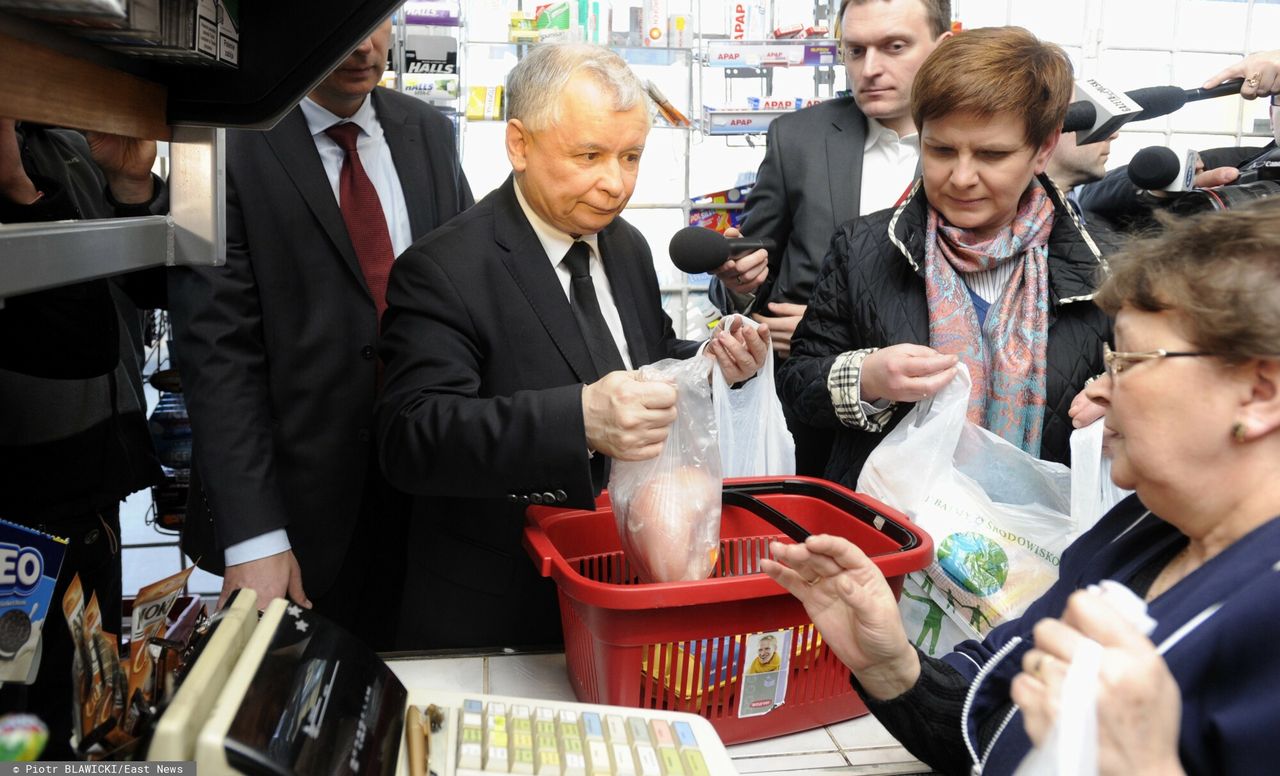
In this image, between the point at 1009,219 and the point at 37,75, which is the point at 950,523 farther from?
the point at 37,75

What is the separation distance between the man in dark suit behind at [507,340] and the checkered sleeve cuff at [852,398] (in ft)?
0.54

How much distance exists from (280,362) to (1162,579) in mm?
1537

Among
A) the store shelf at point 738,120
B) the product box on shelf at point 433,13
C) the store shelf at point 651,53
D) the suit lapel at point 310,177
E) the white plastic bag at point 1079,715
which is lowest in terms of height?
the white plastic bag at point 1079,715

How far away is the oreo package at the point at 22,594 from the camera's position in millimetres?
864

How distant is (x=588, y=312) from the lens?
1.72 m

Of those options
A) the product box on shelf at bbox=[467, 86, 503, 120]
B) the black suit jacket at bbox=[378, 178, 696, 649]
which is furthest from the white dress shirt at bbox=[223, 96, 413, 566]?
the product box on shelf at bbox=[467, 86, 503, 120]

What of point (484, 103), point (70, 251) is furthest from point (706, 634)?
point (484, 103)

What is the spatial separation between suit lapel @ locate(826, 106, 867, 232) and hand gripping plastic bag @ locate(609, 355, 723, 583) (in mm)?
1305

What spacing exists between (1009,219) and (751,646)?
3.41 feet

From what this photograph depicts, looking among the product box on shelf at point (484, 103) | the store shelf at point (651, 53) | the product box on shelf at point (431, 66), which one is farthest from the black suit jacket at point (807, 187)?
the product box on shelf at point (484, 103)

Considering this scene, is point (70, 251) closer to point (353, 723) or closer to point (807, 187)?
point (353, 723)

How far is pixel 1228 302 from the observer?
0.92 meters

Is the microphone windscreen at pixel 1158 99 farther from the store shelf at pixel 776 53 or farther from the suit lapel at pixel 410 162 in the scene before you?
the store shelf at pixel 776 53

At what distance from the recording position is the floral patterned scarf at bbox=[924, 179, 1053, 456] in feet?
5.75
